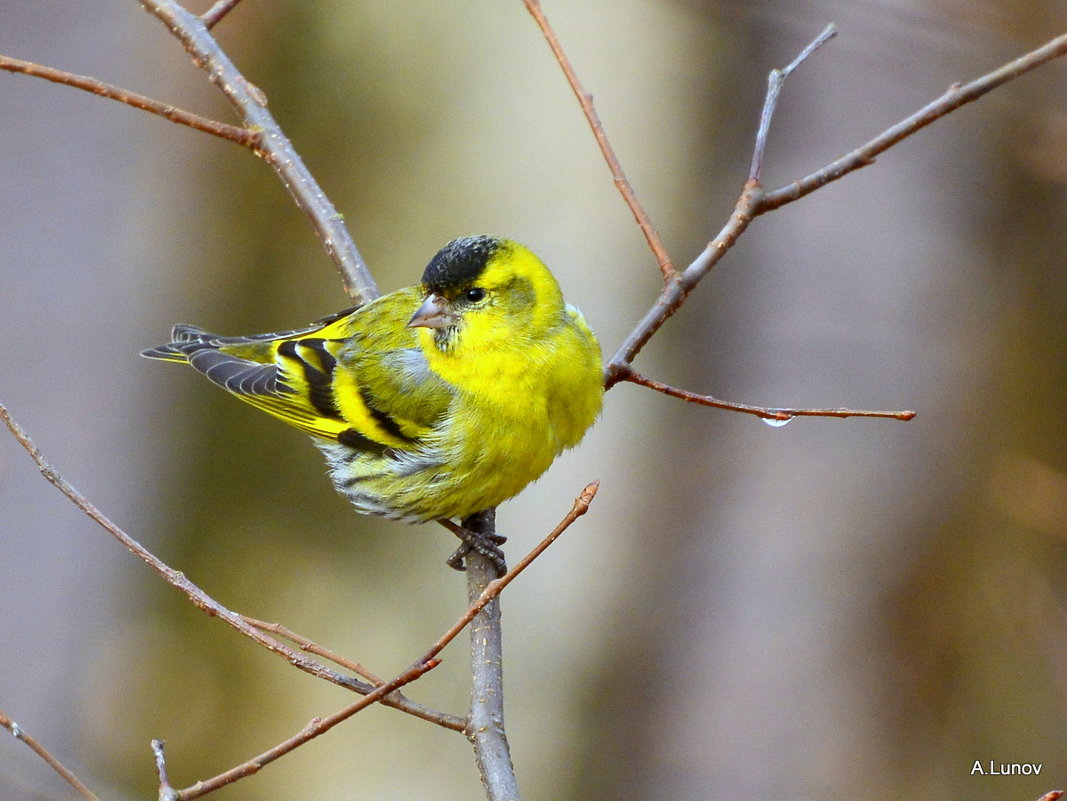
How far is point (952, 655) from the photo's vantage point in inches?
164

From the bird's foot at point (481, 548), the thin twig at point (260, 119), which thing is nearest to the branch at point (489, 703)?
the bird's foot at point (481, 548)

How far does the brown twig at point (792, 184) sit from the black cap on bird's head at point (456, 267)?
1.54 ft

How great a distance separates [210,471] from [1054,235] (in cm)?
398

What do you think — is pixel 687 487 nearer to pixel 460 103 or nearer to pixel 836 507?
pixel 836 507

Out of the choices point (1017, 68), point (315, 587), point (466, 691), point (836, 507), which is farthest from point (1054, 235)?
point (315, 587)

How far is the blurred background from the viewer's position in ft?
13.4

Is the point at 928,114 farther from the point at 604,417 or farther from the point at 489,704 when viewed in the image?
the point at 604,417

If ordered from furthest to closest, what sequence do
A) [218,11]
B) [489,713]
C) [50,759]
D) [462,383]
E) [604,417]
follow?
[604,417] < [462,383] < [218,11] < [489,713] < [50,759]

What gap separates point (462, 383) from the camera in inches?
129

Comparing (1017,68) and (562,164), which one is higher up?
(562,164)

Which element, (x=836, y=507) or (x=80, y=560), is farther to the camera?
(x=80, y=560)

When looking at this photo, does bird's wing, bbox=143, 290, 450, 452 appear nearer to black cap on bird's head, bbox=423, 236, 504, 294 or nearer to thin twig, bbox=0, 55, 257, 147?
black cap on bird's head, bbox=423, 236, 504, 294

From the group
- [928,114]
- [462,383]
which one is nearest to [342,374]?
[462,383]

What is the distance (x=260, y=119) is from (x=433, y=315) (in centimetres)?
82
